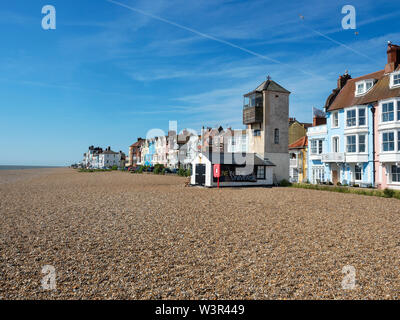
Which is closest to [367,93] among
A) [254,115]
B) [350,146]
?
[350,146]

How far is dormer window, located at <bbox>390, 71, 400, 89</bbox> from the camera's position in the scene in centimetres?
2867

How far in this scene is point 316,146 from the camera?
38.8 meters

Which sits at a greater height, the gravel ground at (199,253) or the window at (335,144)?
the window at (335,144)

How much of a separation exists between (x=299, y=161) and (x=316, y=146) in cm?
530

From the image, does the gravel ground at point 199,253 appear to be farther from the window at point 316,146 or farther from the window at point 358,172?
the window at point 316,146

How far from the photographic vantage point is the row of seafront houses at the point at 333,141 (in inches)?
1142

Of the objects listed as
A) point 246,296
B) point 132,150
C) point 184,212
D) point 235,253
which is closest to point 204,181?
point 184,212

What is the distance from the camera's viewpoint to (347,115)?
33.0 metres

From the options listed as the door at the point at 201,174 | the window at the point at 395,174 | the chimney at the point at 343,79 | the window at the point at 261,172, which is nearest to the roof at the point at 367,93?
the chimney at the point at 343,79

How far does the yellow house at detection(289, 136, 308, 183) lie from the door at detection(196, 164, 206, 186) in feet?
58.6

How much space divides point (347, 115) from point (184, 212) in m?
26.0

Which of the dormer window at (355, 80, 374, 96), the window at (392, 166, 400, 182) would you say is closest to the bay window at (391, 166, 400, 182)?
the window at (392, 166, 400, 182)

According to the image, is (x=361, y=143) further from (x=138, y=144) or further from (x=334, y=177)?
(x=138, y=144)
